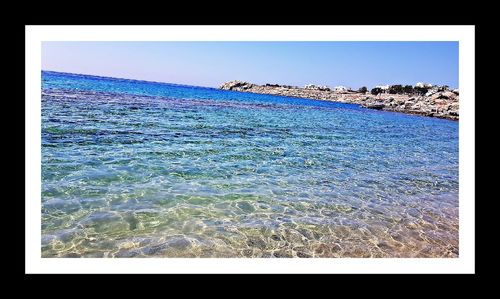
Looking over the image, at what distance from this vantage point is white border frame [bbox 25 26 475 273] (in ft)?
12.7

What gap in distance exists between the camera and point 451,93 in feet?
209

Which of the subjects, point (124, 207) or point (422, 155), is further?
point (422, 155)

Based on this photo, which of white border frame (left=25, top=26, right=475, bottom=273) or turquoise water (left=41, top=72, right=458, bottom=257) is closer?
white border frame (left=25, top=26, right=475, bottom=273)
